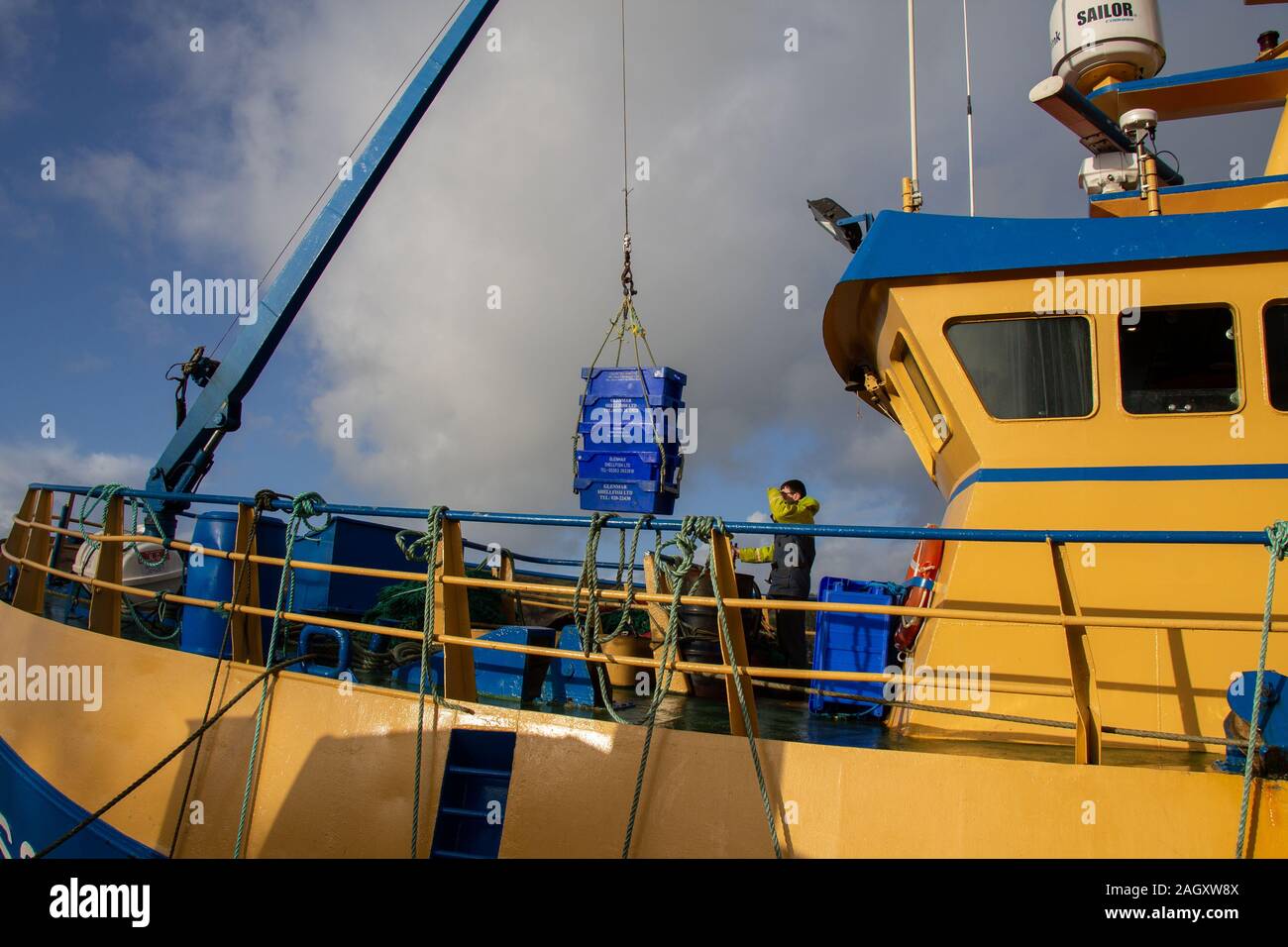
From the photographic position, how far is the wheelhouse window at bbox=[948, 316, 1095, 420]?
4.50 meters

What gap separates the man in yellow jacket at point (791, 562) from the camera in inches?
243

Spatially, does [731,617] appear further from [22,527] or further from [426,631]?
[22,527]

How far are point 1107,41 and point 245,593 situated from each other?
22.2ft

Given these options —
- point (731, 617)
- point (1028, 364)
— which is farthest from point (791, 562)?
point (731, 617)

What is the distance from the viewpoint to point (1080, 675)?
3.18 m

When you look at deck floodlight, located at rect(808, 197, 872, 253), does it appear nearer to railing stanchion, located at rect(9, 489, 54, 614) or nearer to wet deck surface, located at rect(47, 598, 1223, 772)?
wet deck surface, located at rect(47, 598, 1223, 772)

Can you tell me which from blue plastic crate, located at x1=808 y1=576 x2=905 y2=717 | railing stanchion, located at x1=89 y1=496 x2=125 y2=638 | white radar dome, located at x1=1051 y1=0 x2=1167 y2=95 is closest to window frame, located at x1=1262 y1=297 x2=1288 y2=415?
blue plastic crate, located at x1=808 y1=576 x2=905 y2=717

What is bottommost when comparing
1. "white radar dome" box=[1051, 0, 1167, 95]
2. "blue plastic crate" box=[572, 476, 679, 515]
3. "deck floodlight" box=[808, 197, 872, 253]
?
"blue plastic crate" box=[572, 476, 679, 515]

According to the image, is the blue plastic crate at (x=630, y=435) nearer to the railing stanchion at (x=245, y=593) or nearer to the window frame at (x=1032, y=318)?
the window frame at (x=1032, y=318)

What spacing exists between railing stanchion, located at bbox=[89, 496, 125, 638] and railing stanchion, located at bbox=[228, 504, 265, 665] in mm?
858

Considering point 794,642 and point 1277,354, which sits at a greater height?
point 1277,354

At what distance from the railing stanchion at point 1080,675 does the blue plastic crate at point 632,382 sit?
381cm

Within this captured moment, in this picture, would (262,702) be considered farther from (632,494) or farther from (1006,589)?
(1006,589)

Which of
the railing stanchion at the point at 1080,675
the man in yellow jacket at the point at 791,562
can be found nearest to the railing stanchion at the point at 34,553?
the man in yellow jacket at the point at 791,562
